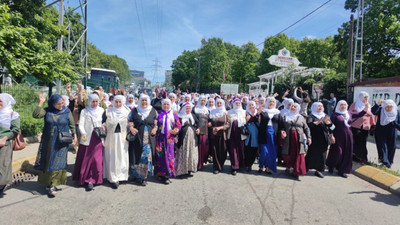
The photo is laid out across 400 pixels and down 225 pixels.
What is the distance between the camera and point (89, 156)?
14.7 feet

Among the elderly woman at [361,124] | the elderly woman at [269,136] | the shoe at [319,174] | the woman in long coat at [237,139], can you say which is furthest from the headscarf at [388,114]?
the woman in long coat at [237,139]

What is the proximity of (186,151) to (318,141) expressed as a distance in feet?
9.77

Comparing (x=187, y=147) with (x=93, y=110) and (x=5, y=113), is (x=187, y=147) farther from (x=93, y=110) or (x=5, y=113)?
(x=5, y=113)

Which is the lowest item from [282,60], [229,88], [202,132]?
[202,132]

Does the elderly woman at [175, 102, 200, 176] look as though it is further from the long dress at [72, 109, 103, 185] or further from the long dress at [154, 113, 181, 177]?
the long dress at [72, 109, 103, 185]

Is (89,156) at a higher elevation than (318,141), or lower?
lower

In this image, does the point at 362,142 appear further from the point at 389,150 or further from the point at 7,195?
the point at 7,195

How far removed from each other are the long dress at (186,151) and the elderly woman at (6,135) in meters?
2.83

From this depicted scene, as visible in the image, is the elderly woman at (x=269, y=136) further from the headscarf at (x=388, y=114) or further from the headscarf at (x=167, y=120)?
the headscarf at (x=388, y=114)

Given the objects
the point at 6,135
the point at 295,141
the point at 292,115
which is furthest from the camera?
the point at 292,115

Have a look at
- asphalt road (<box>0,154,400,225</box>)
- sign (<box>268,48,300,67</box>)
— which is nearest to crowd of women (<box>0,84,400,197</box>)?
asphalt road (<box>0,154,400,225</box>)

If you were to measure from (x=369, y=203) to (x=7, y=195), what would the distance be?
6.00 metres

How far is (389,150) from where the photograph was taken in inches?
237

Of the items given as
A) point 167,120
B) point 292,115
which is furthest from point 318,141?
point 167,120
